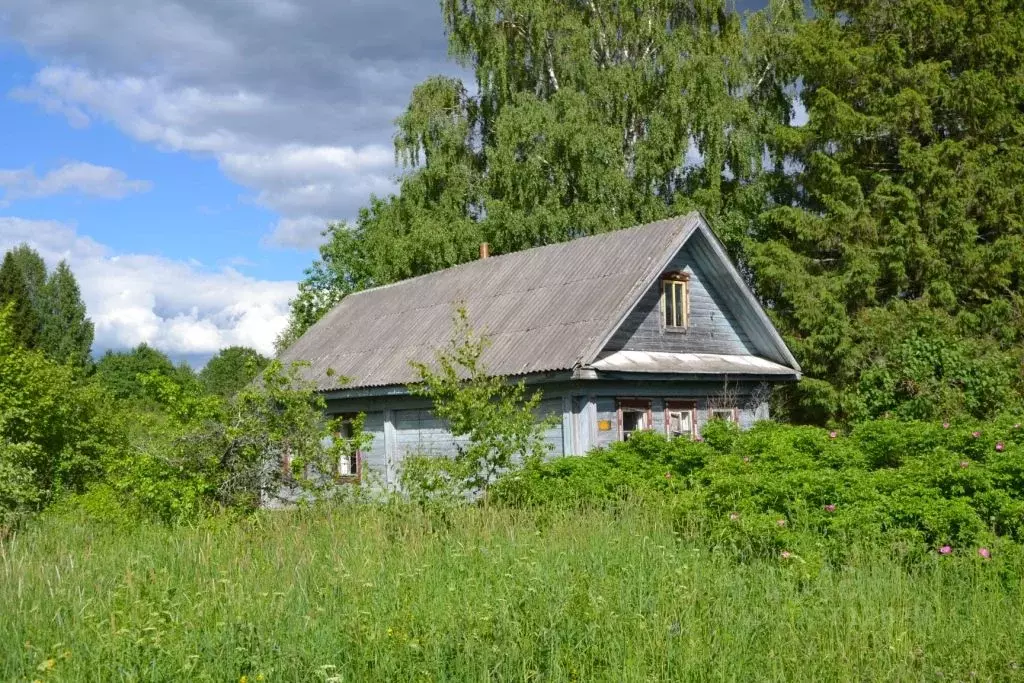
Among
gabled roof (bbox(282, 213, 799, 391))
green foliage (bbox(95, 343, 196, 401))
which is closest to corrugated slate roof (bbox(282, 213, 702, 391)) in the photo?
gabled roof (bbox(282, 213, 799, 391))

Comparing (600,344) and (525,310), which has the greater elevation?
(525,310)

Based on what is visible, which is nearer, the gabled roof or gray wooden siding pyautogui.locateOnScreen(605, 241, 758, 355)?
the gabled roof

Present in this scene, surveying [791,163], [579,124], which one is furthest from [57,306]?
[791,163]

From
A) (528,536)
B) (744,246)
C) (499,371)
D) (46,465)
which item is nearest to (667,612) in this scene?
(528,536)

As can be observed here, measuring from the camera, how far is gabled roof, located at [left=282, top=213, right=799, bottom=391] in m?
15.7

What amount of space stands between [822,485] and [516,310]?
9936 millimetres

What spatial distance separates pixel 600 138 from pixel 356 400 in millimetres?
11868

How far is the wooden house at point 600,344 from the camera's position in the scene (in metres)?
15.5

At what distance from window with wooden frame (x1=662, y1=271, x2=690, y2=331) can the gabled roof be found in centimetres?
75

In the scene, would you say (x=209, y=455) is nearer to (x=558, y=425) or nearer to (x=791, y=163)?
(x=558, y=425)

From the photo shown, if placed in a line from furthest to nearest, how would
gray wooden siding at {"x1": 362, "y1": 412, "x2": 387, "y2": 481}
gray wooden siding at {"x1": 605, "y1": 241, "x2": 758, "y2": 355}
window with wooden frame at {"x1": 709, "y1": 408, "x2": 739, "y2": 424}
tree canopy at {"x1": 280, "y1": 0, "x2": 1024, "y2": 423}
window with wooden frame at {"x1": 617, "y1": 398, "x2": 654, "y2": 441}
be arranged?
tree canopy at {"x1": 280, "y1": 0, "x2": 1024, "y2": 423} → gray wooden siding at {"x1": 362, "y1": 412, "x2": 387, "y2": 481} → window with wooden frame at {"x1": 709, "y1": 408, "x2": 739, "y2": 424} → gray wooden siding at {"x1": 605, "y1": 241, "x2": 758, "y2": 355} → window with wooden frame at {"x1": 617, "y1": 398, "x2": 654, "y2": 441}

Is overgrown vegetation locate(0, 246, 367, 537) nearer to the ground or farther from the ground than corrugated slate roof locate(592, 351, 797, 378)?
nearer to the ground

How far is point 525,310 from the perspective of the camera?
58.0ft

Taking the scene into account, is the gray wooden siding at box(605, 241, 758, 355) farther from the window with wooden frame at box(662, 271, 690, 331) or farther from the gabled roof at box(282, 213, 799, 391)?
the gabled roof at box(282, 213, 799, 391)
